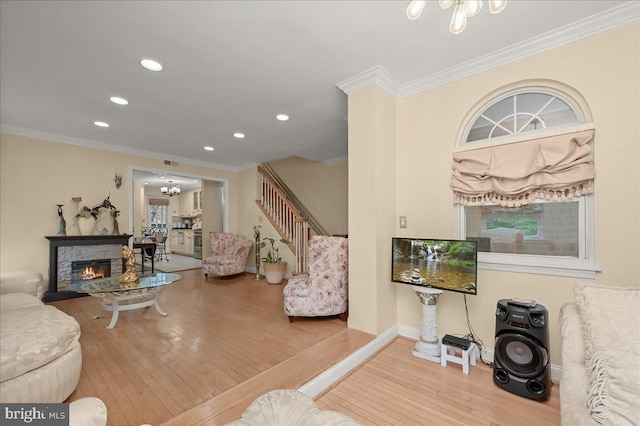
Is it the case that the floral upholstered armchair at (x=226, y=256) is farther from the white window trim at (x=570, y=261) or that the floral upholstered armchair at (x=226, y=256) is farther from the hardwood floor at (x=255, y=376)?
the white window trim at (x=570, y=261)

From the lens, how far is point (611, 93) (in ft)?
6.46

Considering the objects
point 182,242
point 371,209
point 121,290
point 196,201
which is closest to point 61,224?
point 121,290

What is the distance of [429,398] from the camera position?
1.90 meters

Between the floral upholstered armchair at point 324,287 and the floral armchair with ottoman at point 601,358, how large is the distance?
2.01 m

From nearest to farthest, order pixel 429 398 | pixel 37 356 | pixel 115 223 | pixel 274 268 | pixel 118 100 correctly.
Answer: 1. pixel 37 356
2. pixel 429 398
3. pixel 118 100
4. pixel 115 223
5. pixel 274 268

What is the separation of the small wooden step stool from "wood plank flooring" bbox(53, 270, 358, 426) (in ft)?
2.63

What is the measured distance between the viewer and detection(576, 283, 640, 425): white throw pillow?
106cm

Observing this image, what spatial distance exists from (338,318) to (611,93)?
3.20 m

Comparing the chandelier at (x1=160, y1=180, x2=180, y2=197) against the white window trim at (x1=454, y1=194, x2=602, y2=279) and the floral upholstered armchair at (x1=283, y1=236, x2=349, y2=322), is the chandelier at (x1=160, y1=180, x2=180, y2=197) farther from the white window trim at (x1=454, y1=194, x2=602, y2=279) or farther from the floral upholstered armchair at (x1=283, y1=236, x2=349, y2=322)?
the white window trim at (x1=454, y1=194, x2=602, y2=279)

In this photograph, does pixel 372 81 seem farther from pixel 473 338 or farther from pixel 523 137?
pixel 473 338

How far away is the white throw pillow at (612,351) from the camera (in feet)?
3.48

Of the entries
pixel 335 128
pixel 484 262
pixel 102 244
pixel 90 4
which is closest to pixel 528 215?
pixel 484 262

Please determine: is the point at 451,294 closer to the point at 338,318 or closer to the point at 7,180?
the point at 338,318

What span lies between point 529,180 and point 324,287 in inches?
87.6
